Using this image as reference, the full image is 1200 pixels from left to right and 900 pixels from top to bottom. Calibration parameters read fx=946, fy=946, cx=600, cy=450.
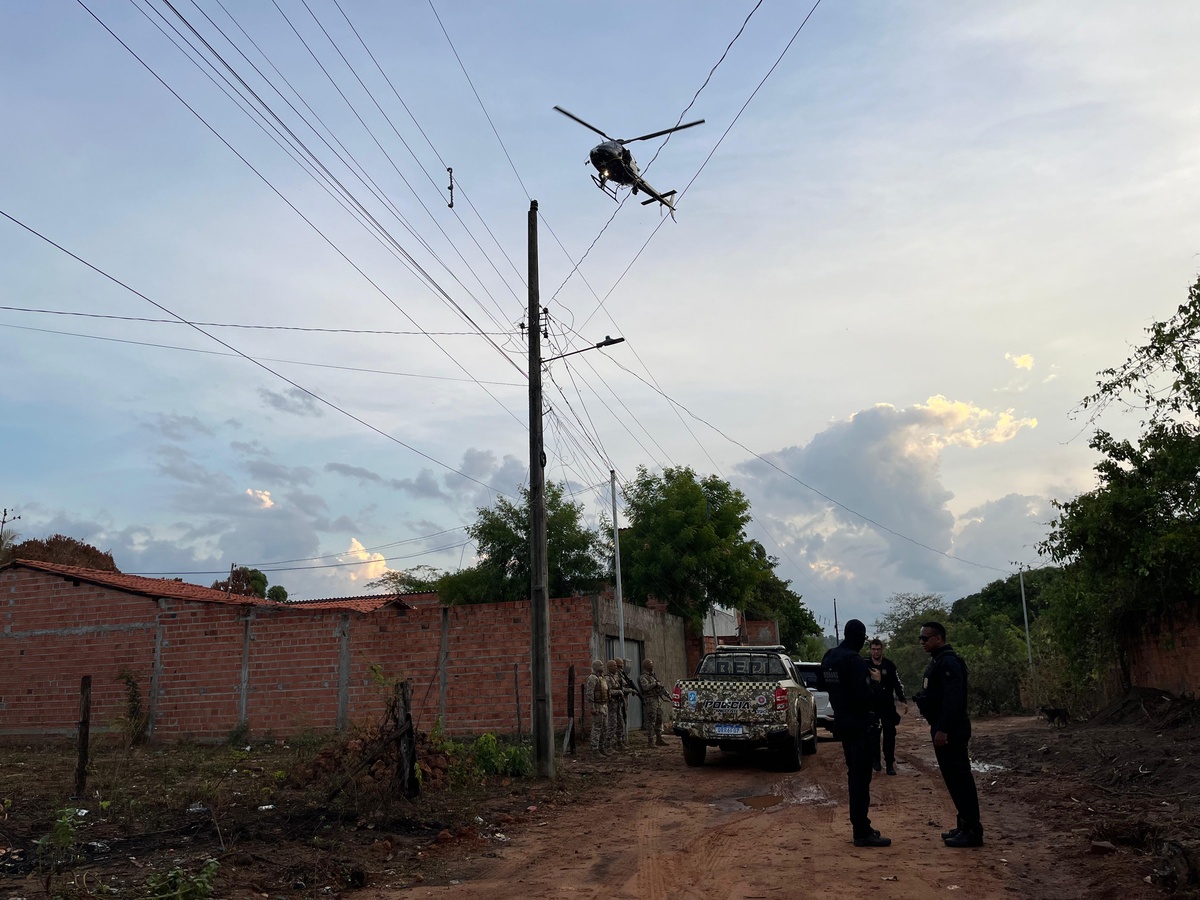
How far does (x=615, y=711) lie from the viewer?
18.3 m

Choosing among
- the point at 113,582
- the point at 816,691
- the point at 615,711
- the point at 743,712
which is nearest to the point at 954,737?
the point at 743,712

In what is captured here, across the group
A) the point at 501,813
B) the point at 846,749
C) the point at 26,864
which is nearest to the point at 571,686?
the point at 501,813

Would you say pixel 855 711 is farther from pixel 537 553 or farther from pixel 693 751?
pixel 693 751

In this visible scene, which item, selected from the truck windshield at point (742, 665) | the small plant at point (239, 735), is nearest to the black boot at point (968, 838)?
the truck windshield at point (742, 665)

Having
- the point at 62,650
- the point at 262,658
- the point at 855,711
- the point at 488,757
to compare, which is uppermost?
the point at 62,650

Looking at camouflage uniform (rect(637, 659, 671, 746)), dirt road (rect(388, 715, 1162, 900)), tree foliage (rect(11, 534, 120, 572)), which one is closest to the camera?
dirt road (rect(388, 715, 1162, 900))

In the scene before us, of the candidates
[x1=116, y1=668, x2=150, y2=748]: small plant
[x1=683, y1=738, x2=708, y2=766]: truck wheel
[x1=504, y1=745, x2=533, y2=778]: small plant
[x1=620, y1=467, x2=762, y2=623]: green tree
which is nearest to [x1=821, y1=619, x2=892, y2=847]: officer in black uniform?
[x1=504, y1=745, x2=533, y2=778]: small plant

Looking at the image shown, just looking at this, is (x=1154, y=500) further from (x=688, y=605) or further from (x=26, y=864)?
(x=688, y=605)

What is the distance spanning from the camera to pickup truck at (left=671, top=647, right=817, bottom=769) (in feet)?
46.7

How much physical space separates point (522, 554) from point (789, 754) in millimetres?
19228

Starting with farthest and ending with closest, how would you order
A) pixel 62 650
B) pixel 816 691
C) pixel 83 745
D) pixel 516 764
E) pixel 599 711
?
pixel 62 650, pixel 816 691, pixel 599 711, pixel 516 764, pixel 83 745

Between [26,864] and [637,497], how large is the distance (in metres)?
26.3

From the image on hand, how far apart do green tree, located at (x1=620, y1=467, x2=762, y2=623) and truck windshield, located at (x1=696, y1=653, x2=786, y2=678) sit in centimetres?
1508

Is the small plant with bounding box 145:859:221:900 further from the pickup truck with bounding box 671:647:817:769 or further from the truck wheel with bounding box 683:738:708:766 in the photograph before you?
the truck wheel with bounding box 683:738:708:766
